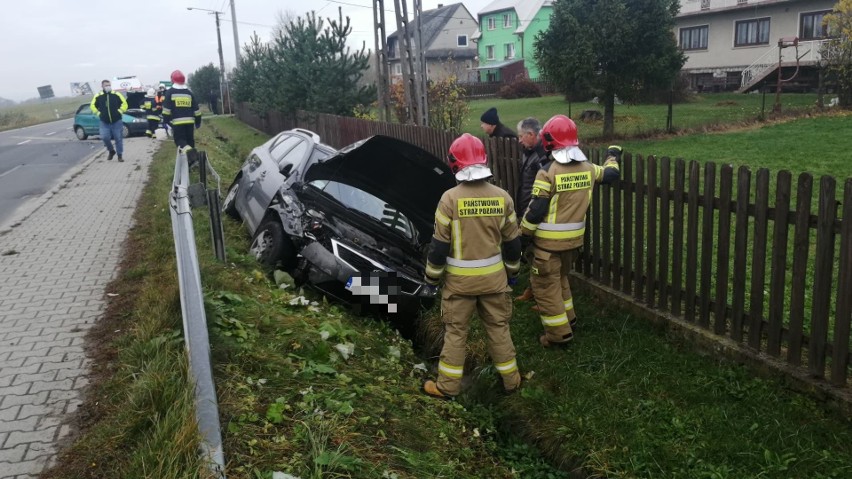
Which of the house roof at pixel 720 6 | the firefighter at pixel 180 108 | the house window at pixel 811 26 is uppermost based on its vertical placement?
the house roof at pixel 720 6

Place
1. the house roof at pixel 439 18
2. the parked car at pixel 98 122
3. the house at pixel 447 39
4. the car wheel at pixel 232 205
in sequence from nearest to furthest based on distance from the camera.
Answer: the car wheel at pixel 232 205, the parked car at pixel 98 122, the house at pixel 447 39, the house roof at pixel 439 18

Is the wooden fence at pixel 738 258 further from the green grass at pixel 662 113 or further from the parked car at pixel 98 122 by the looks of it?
the parked car at pixel 98 122

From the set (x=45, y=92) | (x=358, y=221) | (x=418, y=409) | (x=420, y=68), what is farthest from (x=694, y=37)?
(x=45, y=92)

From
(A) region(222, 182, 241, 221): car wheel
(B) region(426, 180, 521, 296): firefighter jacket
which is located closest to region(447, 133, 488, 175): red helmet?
(B) region(426, 180, 521, 296): firefighter jacket

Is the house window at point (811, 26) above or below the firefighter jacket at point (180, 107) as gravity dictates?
above

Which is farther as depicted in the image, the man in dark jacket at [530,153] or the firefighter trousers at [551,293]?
the man in dark jacket at [530,153]

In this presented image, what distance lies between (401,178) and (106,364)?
3384mm

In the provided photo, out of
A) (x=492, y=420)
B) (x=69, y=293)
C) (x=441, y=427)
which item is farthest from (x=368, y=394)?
(x=69, y=293)

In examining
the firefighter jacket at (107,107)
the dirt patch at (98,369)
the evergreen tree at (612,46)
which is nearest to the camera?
the dirt patch at (98,369)

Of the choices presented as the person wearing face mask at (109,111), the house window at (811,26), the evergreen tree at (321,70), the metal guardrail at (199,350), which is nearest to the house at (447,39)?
the house window at (811,26)

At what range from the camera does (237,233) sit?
8305 millimetres

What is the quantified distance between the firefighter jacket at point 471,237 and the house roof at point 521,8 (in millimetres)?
55135

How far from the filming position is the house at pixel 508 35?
186 feet

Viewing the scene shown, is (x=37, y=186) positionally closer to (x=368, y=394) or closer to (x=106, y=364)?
(x=106, y=364)
